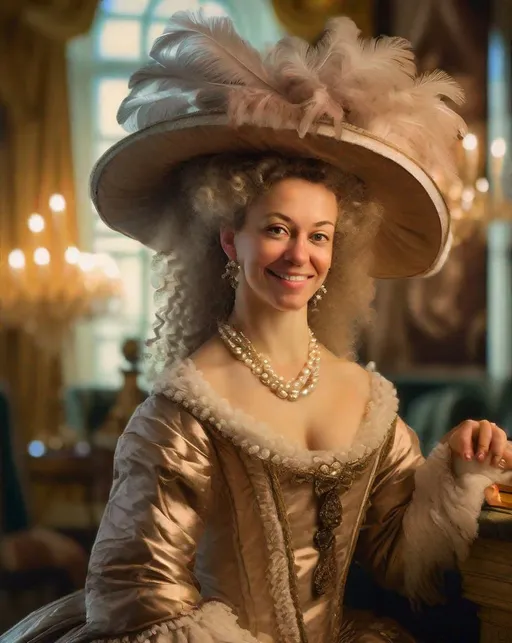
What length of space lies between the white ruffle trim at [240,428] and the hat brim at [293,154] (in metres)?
0.25

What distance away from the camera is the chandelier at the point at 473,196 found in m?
3.62

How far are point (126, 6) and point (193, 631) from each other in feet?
17.0

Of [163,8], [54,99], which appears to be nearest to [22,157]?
[54,99]

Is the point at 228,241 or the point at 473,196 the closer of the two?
the point at 228,241

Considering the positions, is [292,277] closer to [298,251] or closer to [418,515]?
[298,251]

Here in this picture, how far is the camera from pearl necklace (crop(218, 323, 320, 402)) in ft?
4.16

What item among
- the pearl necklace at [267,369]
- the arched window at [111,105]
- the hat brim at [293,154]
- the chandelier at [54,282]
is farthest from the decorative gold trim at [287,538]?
the arched window at [111,105]

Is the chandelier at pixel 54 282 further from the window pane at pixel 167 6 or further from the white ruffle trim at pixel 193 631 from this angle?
the white ruffle trim at pixel 193 631

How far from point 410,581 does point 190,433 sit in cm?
41

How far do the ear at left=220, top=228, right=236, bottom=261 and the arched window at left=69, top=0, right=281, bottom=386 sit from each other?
4.28 m

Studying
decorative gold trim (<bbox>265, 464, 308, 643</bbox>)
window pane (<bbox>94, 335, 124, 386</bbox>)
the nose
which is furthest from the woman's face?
window pane (<bbox>94, 335, 124, 386</bbox>)

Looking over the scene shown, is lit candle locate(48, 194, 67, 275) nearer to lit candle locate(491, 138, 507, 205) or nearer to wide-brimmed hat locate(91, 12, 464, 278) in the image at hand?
lit candle locate(491, 138, 507, 205)

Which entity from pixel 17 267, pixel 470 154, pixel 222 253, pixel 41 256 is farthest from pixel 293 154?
pixel 17 267

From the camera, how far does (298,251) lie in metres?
1.22
